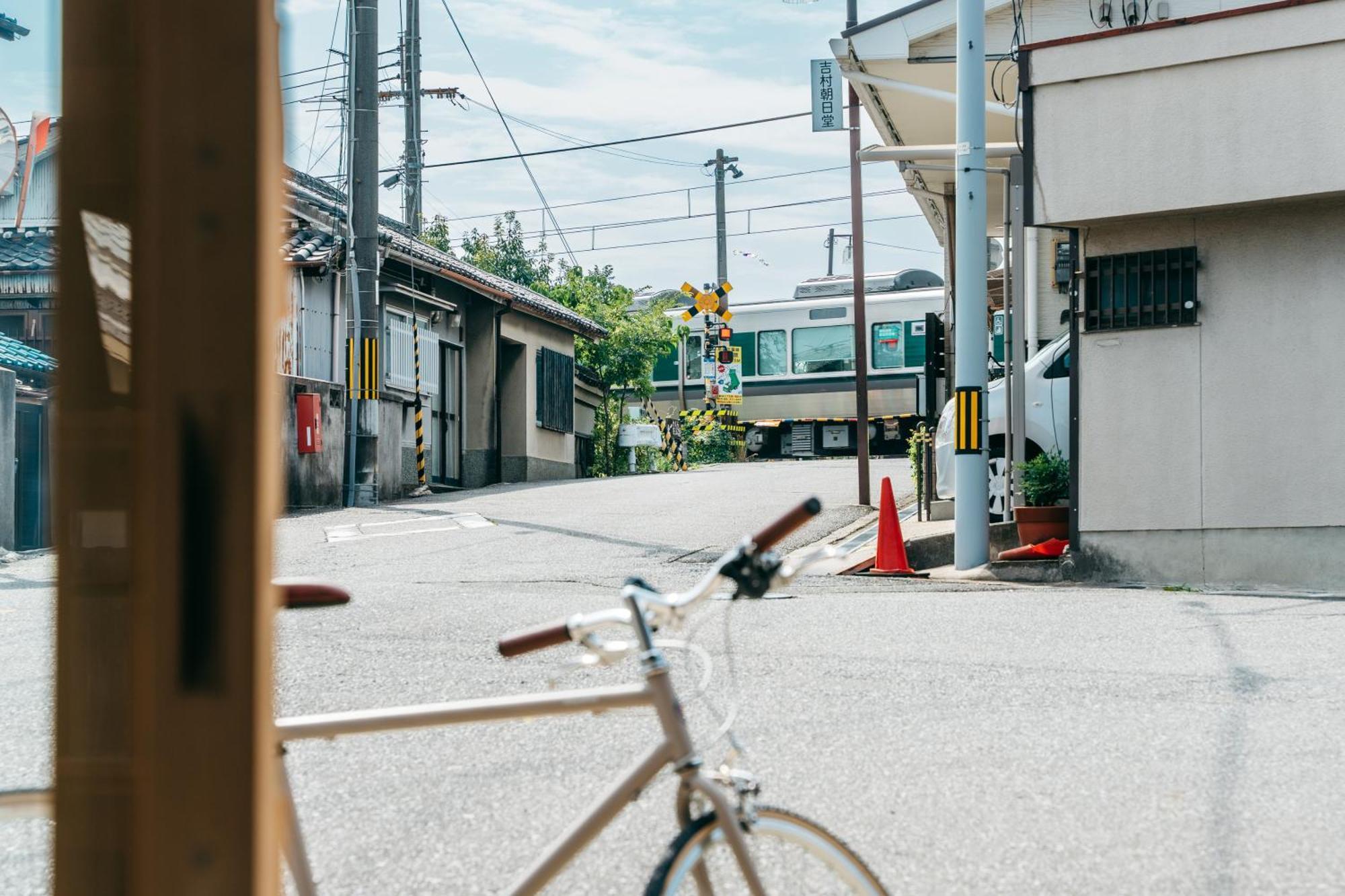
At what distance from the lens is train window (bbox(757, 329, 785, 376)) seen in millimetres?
27109

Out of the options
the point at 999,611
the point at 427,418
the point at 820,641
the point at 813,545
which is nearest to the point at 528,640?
the point at 820,641

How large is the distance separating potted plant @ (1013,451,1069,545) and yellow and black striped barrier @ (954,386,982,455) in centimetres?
71

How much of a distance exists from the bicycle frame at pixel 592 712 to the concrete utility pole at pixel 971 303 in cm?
783

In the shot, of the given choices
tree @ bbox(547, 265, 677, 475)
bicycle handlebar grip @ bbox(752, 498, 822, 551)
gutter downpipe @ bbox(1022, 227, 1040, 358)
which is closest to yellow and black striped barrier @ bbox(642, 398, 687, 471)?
tree @ bbox(547, 265, 677, 475)

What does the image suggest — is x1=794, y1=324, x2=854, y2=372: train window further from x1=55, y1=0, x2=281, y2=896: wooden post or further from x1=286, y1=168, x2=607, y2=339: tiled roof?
x1=55, y1=0, x2=281, y2=896: wooden post

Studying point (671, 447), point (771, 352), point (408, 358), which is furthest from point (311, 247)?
point (771, 352)

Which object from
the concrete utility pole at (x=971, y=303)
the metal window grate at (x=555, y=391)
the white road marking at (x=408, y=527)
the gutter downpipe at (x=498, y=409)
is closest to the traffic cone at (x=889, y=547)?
the concrete utility pole at (x=971, y=303)

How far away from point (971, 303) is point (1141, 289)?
3.75 ft

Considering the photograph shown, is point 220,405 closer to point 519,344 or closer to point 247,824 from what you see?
point 247,824

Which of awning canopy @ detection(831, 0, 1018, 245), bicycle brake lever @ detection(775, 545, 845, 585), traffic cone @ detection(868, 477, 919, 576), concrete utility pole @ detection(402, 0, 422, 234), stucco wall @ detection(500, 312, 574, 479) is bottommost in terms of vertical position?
traffic cone @ detection(868, 477, 919, 576)

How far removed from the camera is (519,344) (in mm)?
22781

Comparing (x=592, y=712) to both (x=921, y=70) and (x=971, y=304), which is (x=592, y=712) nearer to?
(x=971, y=304)

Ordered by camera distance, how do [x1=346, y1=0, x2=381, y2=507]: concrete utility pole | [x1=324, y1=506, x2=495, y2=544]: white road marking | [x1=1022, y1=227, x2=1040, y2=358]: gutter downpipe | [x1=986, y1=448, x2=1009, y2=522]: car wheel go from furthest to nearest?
[x1=346, y1=0, x2=381, y2=507]: concrete utility pole
[x1=1022, y1=227, x2=1040, y2=358]: gutter downpipe
[x1=324, y1=506, x2=495, y2=544]: white road marking
[x1=986, y1=448, x2=1009, y2=522]: car wheel

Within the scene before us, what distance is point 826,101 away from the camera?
1571cm
